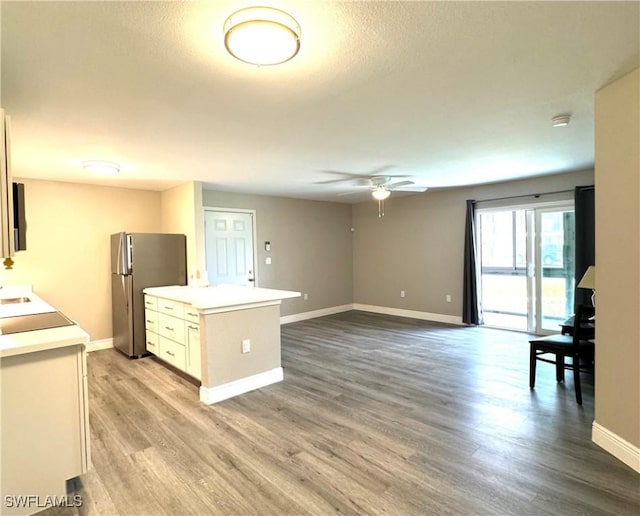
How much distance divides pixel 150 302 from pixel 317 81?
3.44m

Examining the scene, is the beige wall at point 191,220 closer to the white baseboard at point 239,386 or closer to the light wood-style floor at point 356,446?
the light wood-style floor at point 356,446

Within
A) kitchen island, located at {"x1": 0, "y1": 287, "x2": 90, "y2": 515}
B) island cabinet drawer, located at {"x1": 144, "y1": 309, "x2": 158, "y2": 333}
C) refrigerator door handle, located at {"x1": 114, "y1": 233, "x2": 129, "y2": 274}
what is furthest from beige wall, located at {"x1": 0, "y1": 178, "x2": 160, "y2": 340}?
kitchen island, located at {"x1": 0, "y1": 287, "x2": 90, "y2": 515}

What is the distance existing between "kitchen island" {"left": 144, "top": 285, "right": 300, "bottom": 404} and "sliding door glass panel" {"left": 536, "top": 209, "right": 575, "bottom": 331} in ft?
12.7

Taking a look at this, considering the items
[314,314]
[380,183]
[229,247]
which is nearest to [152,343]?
[229,247]

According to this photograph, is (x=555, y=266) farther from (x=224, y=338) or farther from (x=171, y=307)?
(x=171, y=307)

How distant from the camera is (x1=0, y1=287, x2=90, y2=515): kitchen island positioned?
176 cm

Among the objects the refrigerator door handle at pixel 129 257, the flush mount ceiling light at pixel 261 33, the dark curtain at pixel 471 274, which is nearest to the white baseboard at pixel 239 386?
the refrigerator door handle at pixel 129 257

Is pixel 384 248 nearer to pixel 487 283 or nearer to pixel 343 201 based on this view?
pixel 343 201

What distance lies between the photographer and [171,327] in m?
Answer: 3.86

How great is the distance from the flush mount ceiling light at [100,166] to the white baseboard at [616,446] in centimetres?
471

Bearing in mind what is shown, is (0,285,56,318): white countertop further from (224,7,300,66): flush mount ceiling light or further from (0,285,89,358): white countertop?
(224,7,300,66): flush mount ceiling light

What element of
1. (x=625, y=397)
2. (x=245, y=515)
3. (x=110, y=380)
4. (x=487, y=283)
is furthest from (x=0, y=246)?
(x=487, y=283)

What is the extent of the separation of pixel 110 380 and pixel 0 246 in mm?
2532

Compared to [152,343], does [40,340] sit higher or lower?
higher
